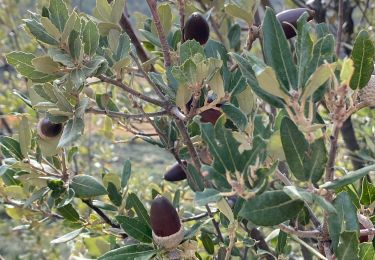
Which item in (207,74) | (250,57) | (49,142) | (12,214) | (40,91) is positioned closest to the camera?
(250,57)

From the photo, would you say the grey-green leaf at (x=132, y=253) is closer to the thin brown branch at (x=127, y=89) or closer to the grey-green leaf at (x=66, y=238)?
the thin brown branch at (x=127, y=89)

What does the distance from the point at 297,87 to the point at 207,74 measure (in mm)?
166

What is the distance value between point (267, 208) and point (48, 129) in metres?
0.49

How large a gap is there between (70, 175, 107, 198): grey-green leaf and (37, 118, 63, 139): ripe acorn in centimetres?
11

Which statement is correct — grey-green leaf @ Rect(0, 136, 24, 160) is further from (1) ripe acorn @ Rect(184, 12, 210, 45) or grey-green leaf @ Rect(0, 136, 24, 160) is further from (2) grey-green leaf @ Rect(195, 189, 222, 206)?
(2) grey-green leaf @ Rect(195, 189, 222, 206)

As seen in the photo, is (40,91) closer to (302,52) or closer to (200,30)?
(200,30)

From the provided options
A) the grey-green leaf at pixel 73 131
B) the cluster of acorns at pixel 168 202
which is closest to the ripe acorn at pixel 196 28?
the cluster of acorns at pixel 168 202

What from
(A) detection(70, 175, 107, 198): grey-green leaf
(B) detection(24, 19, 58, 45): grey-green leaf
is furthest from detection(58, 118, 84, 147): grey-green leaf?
(A) detection(70, 175, 107, 198): grey-green leaf

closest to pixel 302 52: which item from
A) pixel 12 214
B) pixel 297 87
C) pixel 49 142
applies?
pixel 297 87

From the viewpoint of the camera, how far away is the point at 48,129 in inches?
37.0

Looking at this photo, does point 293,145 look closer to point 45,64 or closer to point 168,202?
point 168,202

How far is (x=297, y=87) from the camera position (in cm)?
58

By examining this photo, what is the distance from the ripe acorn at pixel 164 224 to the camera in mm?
777

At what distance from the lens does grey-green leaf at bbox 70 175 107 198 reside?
40.1 inches
